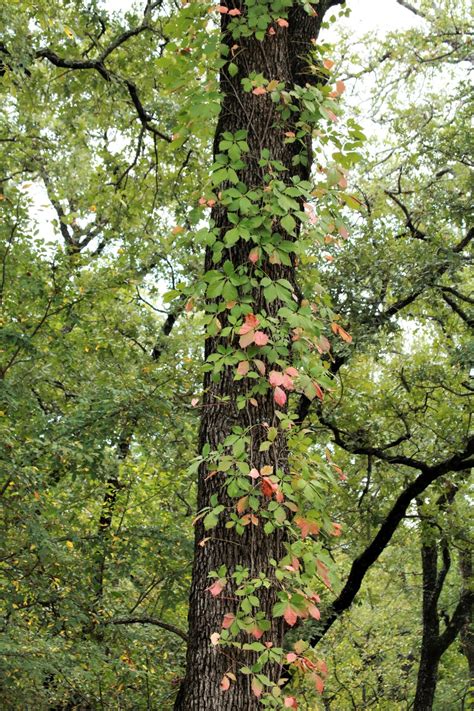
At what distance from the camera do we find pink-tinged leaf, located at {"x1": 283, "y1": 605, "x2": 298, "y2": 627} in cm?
318

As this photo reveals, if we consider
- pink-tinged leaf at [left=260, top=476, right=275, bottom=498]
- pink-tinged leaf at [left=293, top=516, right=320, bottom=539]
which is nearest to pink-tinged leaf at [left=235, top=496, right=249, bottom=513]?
pink-tinged leaf at [left=260, top=476, right=275, bottom=498]

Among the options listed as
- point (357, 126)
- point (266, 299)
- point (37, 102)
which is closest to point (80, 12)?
point (37, 102)

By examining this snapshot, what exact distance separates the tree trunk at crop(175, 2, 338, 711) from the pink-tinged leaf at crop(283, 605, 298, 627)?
109 mm

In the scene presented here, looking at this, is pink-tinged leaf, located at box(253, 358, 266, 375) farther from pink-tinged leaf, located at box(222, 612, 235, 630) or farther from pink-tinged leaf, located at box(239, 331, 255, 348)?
pink-tinged leaf, located at box(222, 612, 235, 630)

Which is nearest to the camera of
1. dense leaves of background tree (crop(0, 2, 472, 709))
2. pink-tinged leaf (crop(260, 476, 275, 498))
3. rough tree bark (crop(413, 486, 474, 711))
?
pink-tinged leaf (crop(260, 476, 275, 498))

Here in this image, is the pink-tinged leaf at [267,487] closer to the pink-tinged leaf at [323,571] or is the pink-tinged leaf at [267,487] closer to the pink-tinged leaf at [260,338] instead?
the pink-tinged leaf at [323,571]

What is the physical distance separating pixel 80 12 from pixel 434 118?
15.0 ft

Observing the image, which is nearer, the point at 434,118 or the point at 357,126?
the point at 357,126

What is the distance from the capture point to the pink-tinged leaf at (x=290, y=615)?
318cm

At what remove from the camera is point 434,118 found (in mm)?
10086

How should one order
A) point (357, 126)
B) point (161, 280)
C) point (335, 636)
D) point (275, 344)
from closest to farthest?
1. point (275, 344)
2. point (357, 126)
3. point (161, 280)
4. point (335, 636)

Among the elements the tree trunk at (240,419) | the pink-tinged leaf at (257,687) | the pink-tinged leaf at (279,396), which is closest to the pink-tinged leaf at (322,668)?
the tree trunk at (240,419)

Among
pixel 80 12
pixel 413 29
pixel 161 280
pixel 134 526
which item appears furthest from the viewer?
pixel 161 280

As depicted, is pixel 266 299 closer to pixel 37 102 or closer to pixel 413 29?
pixel 37 102
